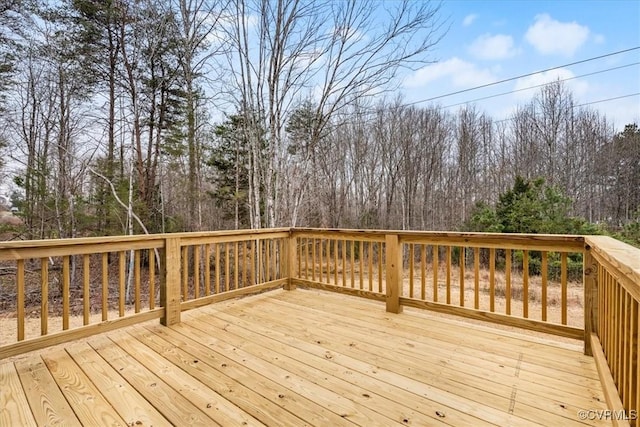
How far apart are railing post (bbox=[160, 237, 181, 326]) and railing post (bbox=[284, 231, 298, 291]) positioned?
1.55m

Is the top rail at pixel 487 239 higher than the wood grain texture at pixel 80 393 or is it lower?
higher

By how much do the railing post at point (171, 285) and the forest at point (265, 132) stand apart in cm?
287

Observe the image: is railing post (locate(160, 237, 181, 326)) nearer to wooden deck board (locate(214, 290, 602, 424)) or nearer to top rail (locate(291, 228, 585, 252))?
wooden deck board (locate(214, 290, 602, 424))

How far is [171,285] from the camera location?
2973mm

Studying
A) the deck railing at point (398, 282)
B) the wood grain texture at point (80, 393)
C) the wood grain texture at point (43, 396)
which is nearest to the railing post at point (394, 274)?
the deck railing at point (398, 282)

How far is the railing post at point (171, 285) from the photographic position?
9.61ft

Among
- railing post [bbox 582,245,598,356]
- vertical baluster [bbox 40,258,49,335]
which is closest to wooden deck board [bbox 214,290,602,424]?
railing post [bbox 582,245,598,356]

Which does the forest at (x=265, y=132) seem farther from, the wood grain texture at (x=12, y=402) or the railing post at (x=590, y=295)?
the railing post at (x=590, y=295)

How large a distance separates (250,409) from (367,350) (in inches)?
40.1

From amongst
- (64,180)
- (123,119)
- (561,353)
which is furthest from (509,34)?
(64,180)

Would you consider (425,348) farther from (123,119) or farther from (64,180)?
(64,180)

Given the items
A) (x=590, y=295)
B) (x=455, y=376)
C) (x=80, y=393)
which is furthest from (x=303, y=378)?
(x=590, y=295)

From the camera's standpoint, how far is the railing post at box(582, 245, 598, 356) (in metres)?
2.19

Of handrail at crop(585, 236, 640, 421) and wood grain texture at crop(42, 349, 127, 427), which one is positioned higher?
handrail at crop(585, 236, 640, 421)
